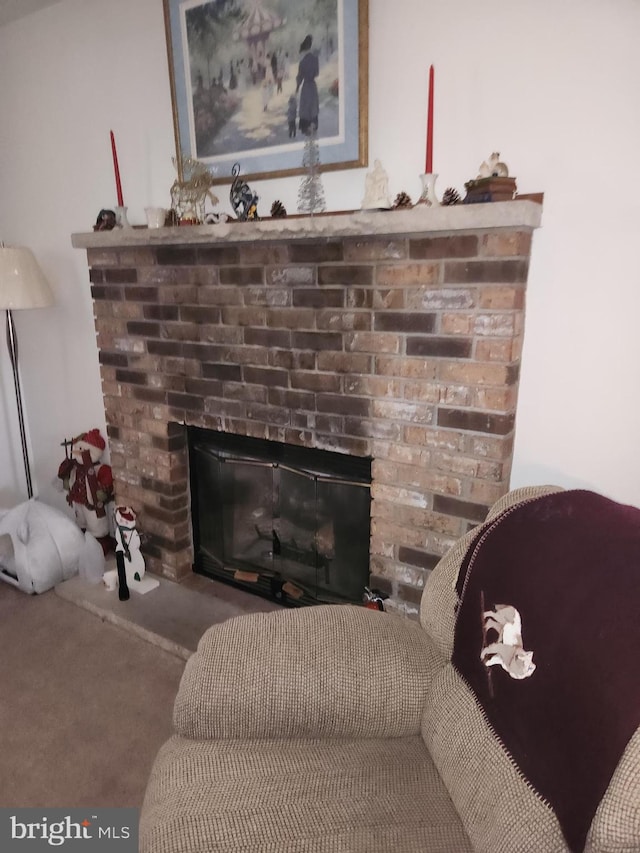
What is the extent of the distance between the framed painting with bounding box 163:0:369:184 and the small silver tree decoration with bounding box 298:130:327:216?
0.06 metres

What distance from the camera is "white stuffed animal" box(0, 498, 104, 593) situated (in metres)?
2.34

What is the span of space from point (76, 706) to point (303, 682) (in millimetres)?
1004

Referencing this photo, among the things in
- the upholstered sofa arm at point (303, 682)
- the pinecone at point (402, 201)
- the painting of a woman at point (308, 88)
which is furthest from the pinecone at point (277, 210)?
the upholstered sofa arm at point (303, 682)

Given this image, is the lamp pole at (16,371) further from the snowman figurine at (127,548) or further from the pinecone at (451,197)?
the pinecone at (451,197)

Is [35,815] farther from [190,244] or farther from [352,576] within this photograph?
[190,244]

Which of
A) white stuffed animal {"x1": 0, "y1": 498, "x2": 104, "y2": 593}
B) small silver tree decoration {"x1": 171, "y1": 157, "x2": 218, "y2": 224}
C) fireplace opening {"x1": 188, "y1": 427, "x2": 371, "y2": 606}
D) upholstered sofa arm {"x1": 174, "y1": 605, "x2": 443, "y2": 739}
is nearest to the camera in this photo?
upholstered sofa arm {"x1": 174, "y1": 605, "x2": 443, "y2": 739}

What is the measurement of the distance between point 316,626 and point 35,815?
2.92 ft

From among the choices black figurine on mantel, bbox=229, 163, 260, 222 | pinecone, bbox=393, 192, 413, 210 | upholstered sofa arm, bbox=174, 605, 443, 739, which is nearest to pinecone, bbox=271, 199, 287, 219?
black figurine on mantel, bbox=229, 163, 260, 222

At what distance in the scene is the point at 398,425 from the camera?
5.53 feet

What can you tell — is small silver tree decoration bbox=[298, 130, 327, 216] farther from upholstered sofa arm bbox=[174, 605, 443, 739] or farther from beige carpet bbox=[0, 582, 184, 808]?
beige carpet bbox=[0, 582, 184, 808]

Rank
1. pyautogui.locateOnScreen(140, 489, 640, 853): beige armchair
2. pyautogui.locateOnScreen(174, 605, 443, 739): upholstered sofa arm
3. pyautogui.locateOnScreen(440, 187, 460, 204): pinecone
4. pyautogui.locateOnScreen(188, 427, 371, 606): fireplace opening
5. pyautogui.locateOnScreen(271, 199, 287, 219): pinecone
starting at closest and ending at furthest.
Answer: pyautogui.locateOnScreen(140, 489, 640, 853): beige armchair, pyautogui.locateOnScreen(174, 605, 443, 739): upholstered sofa arm, pyautogui.locateOnScreen(440, 187, 460, 204): pinecone, pyautogui.locateOnScreen(271, 199, 287, 219): pinecone, pyautogui.locateOnScreen(188, 427, 371, 606): fireplace opening

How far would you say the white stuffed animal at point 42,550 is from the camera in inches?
92.0

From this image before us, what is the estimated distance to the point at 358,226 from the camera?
4.88 feet

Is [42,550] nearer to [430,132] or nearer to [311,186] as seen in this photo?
[311,186]
